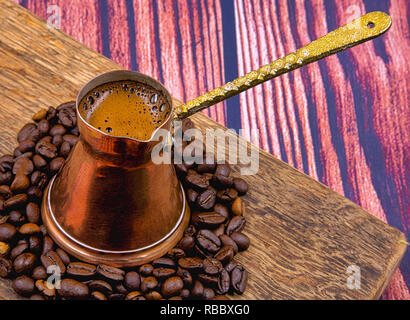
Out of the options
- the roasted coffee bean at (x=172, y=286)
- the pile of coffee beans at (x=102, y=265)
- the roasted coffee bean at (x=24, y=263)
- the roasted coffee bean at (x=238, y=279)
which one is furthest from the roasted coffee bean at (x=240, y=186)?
the roasted coffee bean at (x=24, y=263)

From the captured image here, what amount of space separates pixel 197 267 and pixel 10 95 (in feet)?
2.51

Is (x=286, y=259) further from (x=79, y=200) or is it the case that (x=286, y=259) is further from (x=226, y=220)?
(x=79, y=200)

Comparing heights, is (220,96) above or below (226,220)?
above

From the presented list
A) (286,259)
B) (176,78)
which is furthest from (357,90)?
(286,259)

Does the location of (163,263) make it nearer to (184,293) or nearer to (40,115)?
(184,293)

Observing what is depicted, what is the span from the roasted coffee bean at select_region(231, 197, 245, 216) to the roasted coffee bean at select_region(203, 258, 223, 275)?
0.55 ft

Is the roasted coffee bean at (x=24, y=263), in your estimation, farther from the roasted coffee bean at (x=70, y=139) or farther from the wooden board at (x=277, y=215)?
the roasted coffee bean at (x=70, y=139)

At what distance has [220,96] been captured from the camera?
3.75ft

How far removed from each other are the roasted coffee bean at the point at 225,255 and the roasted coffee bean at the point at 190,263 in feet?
0.15

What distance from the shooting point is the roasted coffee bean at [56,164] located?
1354mm

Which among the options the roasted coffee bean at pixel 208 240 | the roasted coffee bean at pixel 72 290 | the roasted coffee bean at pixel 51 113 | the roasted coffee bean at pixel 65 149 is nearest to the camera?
the roasted coffee bean at pixel 72 290

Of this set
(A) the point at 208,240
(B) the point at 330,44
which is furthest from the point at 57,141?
(B) the point at 330,44

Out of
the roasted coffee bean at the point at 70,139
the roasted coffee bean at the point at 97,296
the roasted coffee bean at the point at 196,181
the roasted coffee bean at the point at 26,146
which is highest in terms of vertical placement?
the roasted coffee bean at the point at 70,139

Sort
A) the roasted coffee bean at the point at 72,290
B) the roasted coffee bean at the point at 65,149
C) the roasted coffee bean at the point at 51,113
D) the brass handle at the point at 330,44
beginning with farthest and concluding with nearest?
the roasted coffee bean at the point at 51,113 < the roasted coffee bean at the point at 65,149 < the roasted coffee bean at the point at 72,290 < the brass handle at the point at 330,44
